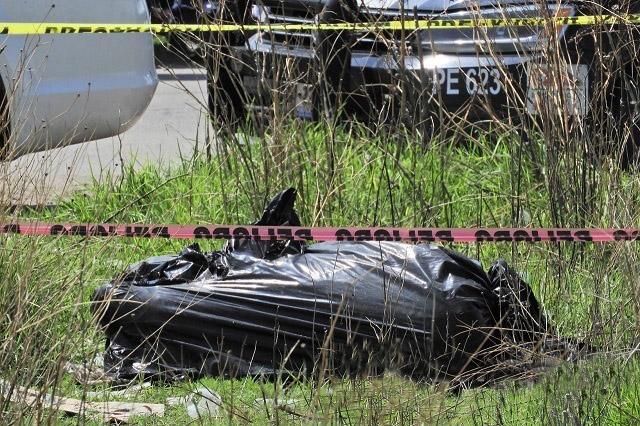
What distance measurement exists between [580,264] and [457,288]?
0.68m

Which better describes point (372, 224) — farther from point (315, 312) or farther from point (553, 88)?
point (315, 312)

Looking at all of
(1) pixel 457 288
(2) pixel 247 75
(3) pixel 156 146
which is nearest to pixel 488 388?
(1) pixel 457 288

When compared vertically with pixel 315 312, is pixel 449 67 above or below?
above

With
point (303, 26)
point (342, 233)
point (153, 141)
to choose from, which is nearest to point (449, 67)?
point (303, 26)

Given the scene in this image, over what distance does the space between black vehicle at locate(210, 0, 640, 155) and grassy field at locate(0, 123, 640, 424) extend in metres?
0.19

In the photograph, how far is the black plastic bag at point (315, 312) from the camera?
12.0 ft

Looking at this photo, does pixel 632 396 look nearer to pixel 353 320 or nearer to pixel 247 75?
pixel 353 320

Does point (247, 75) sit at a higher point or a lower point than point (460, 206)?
higher

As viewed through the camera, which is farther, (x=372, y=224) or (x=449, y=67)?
(x=449, y=67)

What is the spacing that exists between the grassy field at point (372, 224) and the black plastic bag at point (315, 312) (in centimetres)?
11

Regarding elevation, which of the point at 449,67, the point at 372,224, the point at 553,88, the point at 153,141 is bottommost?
the point at 372,224

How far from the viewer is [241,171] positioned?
550 cm

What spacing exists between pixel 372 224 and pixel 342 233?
3.59ft

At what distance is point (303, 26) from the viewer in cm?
526
